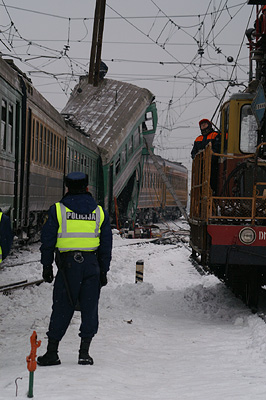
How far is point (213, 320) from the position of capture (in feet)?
30.1

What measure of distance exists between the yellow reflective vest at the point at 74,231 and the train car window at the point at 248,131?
14.1 ft

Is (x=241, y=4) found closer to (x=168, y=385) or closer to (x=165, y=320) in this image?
(x=165, y=320)

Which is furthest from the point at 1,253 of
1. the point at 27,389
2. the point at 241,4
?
the point at 241,4

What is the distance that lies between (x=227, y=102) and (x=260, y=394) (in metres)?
5.89

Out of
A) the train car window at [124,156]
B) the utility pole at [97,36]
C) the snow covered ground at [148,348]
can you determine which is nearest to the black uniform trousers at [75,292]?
the snow covered ground at [148,348]

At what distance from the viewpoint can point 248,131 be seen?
9758 mm

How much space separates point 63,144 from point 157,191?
1168 inches

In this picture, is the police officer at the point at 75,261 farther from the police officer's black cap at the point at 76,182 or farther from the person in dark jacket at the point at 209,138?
the person in dark jacket at the point at 209,138

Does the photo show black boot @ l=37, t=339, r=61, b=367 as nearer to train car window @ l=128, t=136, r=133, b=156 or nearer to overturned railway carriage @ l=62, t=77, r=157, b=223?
overturned railway carriage @ l=62, t=77, r=157, b=223

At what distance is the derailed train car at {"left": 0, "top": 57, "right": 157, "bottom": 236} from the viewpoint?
12.7 meters

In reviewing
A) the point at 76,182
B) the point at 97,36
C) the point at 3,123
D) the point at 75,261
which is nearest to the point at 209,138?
the point at 3,123

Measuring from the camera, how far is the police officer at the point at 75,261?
5891 mm


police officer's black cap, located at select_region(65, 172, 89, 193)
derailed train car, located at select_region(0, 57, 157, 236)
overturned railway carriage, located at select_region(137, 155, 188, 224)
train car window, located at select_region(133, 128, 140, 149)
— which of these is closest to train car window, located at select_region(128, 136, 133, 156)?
derailed train car, located at select_region(0, 57, 157, 236)

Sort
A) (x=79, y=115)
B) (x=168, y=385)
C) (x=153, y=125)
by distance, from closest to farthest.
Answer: (x=168, y=385), (x=79, y=115), (x=153, y=125)
